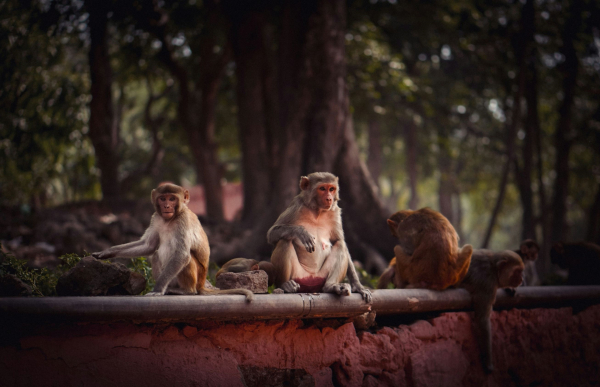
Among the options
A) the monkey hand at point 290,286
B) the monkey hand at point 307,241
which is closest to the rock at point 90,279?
the monkey hand at point 290,286

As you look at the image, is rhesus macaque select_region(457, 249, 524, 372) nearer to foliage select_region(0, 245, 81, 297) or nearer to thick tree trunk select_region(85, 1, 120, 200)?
foliage select_region(0, 245, 81, 297)

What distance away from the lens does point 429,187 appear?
32.8 metres

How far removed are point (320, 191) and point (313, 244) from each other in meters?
0.44

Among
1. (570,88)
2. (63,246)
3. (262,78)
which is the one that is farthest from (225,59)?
(570,88)

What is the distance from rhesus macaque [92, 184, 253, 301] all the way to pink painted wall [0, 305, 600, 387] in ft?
1.00

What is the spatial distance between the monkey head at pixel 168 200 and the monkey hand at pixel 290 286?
0.91m

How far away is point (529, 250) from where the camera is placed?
19.3ft

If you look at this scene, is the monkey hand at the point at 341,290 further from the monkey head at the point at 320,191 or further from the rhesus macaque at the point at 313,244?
the monkey head at the point at 320,191

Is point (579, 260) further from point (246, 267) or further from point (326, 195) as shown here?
point (246, 267)

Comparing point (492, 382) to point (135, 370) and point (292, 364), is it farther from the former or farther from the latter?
point (135, 370)

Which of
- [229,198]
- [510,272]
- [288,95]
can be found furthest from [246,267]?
[229,198]

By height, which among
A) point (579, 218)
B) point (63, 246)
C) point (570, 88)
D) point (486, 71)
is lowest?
point (579, 218)

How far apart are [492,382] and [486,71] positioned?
29.5ft

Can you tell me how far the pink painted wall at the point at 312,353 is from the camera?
9.44ft
